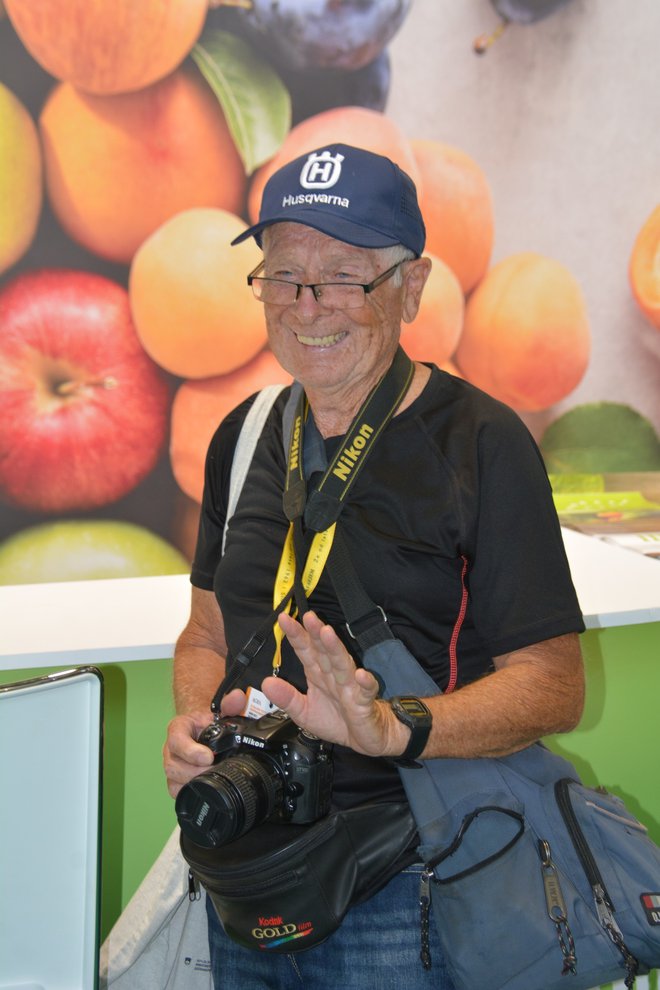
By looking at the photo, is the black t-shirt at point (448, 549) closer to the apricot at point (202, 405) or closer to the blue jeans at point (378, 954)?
the blue jeans at point (378, 954)

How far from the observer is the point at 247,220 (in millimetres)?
3023

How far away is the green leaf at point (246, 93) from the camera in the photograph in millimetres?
2900

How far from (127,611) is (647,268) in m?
2.39

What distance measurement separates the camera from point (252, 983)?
3.89ft

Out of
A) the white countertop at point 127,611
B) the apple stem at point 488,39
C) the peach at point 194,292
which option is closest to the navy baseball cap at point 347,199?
the white countertop at point 127,611

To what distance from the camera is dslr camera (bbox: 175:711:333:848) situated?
97 cm

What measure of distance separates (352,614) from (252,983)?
1.55 feet

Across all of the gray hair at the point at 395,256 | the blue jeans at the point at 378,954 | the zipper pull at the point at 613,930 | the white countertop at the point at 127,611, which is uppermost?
the gray hair at the point at 395,256

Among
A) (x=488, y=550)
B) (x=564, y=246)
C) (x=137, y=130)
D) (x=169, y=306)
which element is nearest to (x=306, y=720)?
(x=488, y=550)

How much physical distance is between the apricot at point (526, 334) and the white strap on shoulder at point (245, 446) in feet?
6.41

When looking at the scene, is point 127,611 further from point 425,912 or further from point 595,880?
point 595,880

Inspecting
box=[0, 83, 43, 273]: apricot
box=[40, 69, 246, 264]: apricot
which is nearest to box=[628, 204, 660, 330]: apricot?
box=[40, 69, 246, 264]: apricot

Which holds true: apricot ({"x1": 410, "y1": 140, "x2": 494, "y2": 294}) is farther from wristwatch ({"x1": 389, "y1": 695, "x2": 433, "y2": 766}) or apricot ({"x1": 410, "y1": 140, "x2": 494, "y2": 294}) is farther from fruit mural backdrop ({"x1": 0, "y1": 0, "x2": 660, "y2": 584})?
wristwatch ({"x1": 389, "y1": 695, "x2": 433, "y2": 766})

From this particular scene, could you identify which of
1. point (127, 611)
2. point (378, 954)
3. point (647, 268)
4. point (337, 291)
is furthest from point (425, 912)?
point (647, 268)
